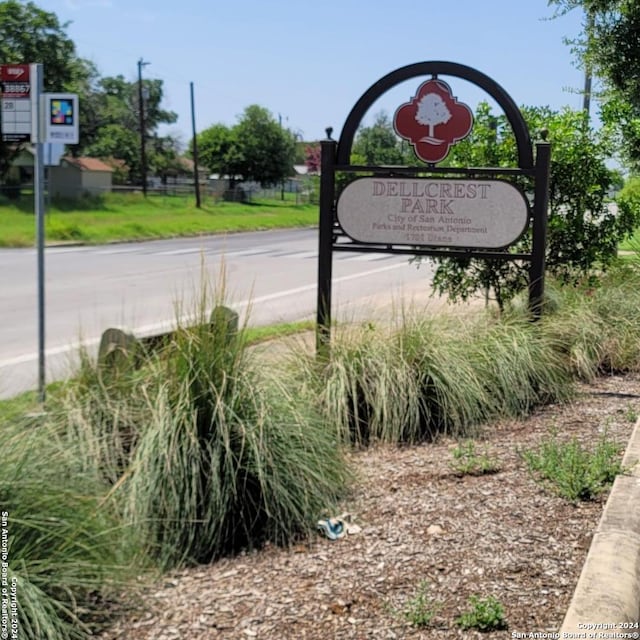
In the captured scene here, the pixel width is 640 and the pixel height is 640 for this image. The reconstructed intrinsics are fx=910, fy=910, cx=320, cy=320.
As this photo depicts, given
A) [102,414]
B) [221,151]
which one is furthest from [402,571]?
[221,151]

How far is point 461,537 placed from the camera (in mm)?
3879

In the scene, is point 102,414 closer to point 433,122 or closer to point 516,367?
point 516,367

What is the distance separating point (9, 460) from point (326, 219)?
4236 millimetres

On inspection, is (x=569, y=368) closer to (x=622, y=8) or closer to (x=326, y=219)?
(x=326, y=219)

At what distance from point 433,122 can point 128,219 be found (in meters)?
32.7

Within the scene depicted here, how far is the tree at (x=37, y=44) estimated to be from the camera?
42.6 metres

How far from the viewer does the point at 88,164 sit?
63.1 m

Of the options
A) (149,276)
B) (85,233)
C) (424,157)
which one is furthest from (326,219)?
(85,233)

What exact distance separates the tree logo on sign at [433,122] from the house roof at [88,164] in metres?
53.1

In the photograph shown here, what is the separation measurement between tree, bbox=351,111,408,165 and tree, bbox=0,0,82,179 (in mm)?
17333

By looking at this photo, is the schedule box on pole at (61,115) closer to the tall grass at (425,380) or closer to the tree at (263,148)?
the tall grass at (425,380)

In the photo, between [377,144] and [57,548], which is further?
[377,144]

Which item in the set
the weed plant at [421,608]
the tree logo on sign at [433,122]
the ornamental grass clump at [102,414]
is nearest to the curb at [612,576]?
the weed plant at [421,608]

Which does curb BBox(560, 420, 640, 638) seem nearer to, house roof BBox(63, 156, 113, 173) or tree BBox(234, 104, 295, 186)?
house roof BBox(63, 156, 113, 173)
